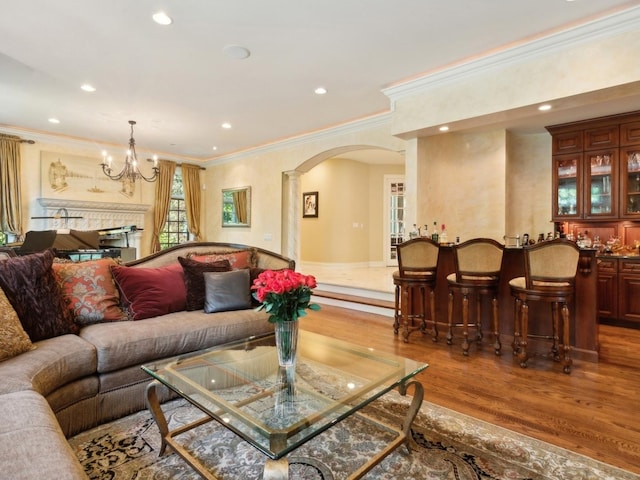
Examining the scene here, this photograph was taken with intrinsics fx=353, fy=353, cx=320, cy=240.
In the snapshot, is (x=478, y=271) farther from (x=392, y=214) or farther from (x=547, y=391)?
(x=392, y=214)

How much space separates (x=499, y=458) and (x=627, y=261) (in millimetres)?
3901

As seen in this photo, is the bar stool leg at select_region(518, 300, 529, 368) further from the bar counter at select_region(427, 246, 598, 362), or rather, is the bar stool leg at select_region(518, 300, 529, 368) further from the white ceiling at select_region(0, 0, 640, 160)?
the white ceiling at select_region(0, 0, 640, 160)

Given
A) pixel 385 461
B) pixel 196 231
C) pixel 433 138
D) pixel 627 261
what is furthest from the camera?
pixel 196 231

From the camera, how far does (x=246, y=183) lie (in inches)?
299

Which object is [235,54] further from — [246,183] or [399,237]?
[399,237]

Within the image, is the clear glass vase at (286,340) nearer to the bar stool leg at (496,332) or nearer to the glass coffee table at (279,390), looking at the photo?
the glass coffee table at (279,390)

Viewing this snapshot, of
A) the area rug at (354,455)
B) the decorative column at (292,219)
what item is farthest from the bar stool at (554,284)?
the decorative column at (292,219)

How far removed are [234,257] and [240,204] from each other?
14.9 feet

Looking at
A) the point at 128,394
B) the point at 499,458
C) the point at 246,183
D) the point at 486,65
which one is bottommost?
the point at 499,458

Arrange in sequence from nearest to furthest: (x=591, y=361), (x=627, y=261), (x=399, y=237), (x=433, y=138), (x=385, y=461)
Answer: (x=385, y=461) < (x=591, y=361) < (x=627, y=261) < (x=433, y=138) < (x=399, y=237)

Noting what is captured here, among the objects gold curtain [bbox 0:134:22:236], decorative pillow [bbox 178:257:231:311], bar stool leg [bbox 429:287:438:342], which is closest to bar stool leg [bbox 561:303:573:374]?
bar stool leg [bbox 429:287:438:342]

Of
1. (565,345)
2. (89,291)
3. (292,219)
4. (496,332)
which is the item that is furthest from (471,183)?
(89,291)

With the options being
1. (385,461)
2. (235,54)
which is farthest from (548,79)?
(385,461)

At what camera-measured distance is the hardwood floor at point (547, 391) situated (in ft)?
6.59
